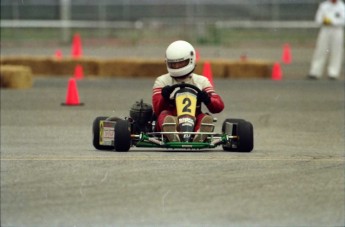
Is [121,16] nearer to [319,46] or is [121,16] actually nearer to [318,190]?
[319,46]

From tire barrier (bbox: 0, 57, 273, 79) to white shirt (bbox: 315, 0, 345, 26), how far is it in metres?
1.63

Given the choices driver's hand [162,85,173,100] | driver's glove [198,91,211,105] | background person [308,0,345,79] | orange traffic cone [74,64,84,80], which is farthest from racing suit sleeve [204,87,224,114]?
orange traffic cone [74,64,84,80]

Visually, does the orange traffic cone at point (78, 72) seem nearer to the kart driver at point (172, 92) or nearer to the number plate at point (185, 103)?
the kart driver at point (172, 92)

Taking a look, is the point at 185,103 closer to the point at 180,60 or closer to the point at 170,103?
the point at 170,103

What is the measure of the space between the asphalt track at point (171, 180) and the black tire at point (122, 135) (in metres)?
0.26

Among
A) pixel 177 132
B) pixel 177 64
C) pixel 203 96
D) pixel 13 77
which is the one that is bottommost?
pixel 13 77

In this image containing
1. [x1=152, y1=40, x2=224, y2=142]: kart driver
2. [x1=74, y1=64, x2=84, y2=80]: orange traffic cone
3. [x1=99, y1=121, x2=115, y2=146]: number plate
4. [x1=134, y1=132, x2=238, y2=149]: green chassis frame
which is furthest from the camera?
[x1=74, y1=64, x2=84, y2=80]: orange traffic cone

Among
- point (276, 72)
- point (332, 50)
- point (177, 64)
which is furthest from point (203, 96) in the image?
point (332, 50)

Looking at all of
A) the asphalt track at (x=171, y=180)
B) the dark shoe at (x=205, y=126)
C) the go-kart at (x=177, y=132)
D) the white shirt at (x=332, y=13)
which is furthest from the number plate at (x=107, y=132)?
Result: the white shirt at (x=332, y=13)

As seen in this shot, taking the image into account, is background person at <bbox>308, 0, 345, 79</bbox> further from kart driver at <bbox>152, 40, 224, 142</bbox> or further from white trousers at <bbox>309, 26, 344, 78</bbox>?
kart driver at <bbox>152, 40, 224, 142</bbox>

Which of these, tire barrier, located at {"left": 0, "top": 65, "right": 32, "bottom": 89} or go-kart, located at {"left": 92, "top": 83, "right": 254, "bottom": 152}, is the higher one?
go-kart, located at {"left": 92, "top": 83, "right": 254, "bottom": 152}

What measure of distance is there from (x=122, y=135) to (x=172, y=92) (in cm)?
80

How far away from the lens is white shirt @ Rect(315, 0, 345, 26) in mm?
26266

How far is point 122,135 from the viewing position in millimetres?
12453
